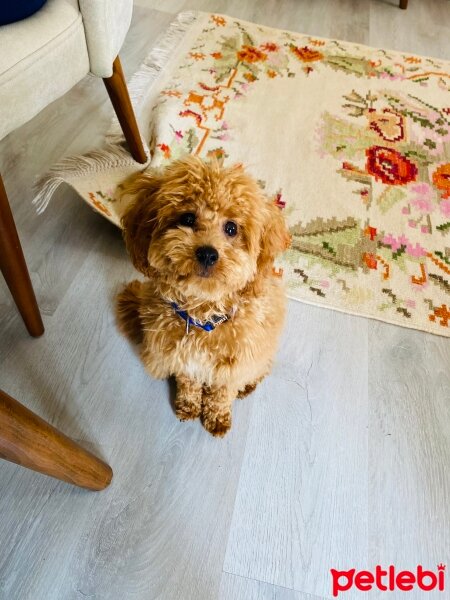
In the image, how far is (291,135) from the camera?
5.49ft

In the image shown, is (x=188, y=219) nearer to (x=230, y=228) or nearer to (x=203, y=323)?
(x=230, y=228)

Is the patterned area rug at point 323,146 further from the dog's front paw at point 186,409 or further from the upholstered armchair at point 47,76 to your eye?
the dog's front paw at point 186,409

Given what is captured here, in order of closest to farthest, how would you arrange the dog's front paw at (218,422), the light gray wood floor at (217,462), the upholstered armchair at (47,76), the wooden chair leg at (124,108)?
the upholstered armchair at (47,76), the light gray wood floor at (217,462), the dog's front paw at (218,422), the wooden chair leg at (124,108)

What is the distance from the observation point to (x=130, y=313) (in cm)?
112

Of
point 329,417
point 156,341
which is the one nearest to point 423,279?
point 329,417

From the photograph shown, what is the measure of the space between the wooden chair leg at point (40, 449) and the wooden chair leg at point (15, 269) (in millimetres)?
419

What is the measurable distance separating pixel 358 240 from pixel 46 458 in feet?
3.50

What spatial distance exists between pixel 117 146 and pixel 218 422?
0.95 metres

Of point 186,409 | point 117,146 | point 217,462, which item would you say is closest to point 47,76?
point 117,146

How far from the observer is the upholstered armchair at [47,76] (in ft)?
2.45

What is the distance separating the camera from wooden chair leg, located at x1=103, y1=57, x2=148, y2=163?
4.18 feet

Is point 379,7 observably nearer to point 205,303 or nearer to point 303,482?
point 205,303

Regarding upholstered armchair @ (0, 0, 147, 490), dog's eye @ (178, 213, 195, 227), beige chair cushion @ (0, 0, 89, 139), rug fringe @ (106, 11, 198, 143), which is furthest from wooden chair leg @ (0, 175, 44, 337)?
rug fringe @ (106, 11, 198, 143)

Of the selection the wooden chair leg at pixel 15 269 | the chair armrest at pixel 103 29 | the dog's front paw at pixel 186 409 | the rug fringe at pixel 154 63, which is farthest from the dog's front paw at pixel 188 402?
the rug fringe at pixel 154 63
